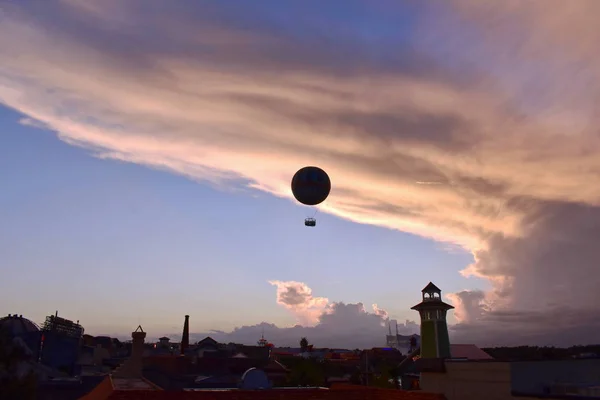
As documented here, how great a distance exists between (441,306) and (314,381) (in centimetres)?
2083

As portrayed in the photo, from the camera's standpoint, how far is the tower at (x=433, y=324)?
65.0m

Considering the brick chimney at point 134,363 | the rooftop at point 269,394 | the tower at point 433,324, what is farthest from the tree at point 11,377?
the tower at point 433,324

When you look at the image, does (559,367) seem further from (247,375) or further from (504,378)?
(247,375)

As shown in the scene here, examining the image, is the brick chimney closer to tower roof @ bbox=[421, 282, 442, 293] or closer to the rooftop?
the rooftop

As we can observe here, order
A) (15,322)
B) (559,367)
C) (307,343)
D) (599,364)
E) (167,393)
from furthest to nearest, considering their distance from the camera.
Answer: (307,343)
(15,322)
(599,364)
(559,367)
(167,393)

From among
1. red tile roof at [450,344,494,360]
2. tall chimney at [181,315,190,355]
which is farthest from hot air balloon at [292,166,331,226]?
tall chimney at [181,315,190,355]

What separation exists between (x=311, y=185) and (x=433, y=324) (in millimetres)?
39269

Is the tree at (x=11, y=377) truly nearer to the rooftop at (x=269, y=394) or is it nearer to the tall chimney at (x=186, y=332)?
the rooftop at (x=269, y=394)

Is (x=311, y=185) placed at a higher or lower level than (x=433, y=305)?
Result: higher

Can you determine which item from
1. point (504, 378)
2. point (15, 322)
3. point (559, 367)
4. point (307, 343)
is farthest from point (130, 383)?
point (307, 343)

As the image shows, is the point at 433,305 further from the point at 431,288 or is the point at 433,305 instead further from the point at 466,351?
the point at 466,351

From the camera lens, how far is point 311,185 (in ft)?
122

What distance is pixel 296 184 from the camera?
125 ft

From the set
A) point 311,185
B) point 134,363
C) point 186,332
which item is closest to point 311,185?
point 311,185
